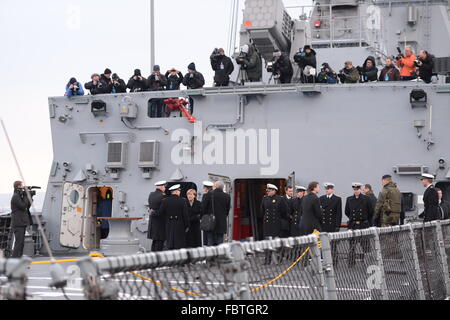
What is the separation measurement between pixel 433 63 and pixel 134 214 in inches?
272

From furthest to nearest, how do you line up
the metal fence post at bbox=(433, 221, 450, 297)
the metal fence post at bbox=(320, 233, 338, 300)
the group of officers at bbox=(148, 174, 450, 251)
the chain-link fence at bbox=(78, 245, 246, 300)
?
the group of officers at bbox=(148, 174, 450, 251) → the metal fence post at bbox=(433, 221, 450, 297) → the metal fence post at bbox=(320, 233, 338, 300) → the chain-link fence at bbox=(78, 245, 246, 300)

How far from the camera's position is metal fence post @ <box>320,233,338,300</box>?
605 cm

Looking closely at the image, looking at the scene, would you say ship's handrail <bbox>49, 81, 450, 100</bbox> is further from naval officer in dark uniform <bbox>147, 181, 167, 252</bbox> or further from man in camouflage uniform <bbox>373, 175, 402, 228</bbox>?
naval officer in dark uniform <bbox>147, 181, 167, 252</bbox>

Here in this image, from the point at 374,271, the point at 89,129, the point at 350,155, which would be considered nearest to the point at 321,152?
the point at 350,155

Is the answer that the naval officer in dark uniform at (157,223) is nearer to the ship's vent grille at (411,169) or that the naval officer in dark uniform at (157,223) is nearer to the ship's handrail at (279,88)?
the ship's handrail at (279,88)

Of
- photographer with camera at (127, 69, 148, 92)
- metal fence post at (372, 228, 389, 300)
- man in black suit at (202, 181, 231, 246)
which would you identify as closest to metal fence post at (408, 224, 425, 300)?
metal fence post at (372, 228, 389, 300)

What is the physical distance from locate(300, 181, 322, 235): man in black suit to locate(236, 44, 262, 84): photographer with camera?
5.65 m

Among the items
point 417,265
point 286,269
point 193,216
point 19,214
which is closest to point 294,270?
point 286,269

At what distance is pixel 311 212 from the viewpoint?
12430 mm

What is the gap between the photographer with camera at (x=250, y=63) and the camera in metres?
17.4

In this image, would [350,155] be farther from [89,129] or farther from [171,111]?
[89,129]

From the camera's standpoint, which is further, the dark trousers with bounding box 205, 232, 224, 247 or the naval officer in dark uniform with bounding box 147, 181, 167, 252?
the naval officer in dark uniform with bounding box 147, 181, 167, 252

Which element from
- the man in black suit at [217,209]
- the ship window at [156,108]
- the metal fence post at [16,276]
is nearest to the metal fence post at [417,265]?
the metal fence post at [16,276]
